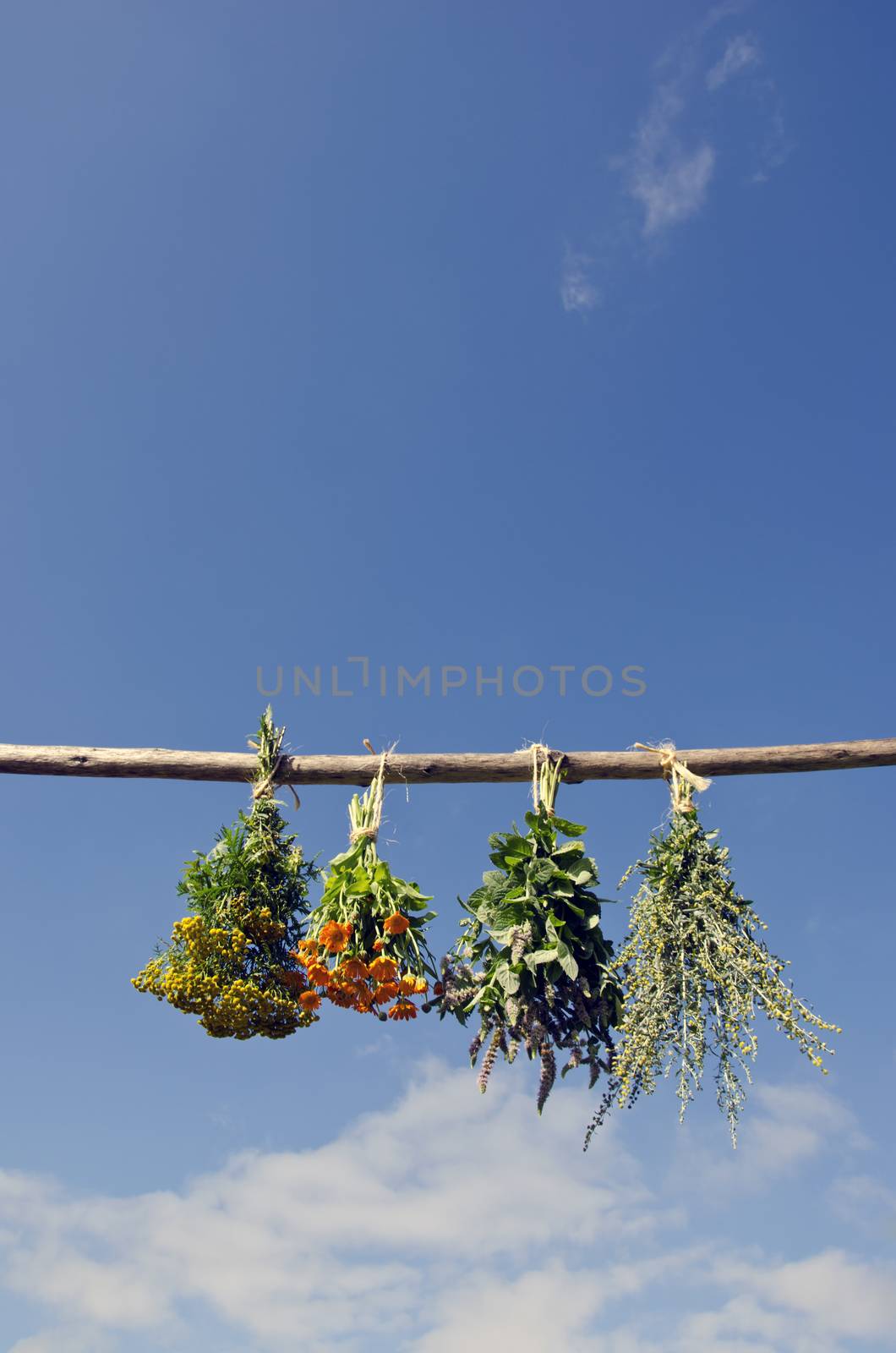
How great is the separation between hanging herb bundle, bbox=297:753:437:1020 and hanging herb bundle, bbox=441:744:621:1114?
232mm

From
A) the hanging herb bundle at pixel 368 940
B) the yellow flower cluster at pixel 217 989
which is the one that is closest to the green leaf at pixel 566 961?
the hanging herb bundle at pixel 368 940

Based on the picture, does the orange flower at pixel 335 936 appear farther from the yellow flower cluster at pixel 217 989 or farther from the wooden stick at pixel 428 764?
the wooden stick at pixel 428 764

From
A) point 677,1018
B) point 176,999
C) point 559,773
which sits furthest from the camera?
point 559,773

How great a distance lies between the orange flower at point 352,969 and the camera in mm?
4711

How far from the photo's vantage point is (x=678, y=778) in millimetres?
5551

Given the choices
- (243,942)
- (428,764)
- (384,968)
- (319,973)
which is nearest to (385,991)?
(384,968)

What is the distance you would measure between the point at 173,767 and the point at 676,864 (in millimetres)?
3105

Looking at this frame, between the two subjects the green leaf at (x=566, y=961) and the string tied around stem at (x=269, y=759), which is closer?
the green leaf at (x=566, y=961)

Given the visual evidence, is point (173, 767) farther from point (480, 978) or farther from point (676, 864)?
point (676, 864)

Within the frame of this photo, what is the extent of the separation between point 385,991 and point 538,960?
2.52ft

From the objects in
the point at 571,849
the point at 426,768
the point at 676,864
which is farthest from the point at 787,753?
the point at 426,768

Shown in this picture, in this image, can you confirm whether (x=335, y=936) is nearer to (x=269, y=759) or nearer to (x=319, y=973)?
(x=319, y=973)

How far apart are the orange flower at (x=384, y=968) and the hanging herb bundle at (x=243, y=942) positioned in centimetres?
46

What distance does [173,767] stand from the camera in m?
5.97
